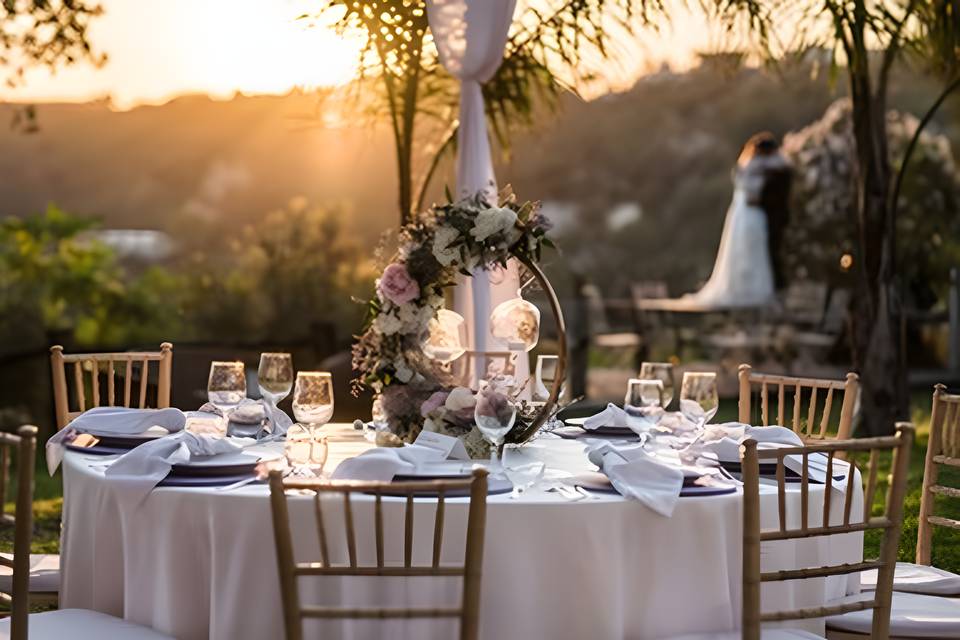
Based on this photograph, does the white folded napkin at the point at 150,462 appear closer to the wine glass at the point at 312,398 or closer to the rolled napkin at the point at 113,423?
the wine glass at the point at 312,398

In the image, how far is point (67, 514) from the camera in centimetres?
295

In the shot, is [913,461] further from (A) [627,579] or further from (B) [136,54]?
(B) [136,54]

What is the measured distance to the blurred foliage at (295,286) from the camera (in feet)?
48.9

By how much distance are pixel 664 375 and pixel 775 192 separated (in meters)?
10.7

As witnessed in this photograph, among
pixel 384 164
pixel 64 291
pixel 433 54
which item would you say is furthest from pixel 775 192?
pixel 384 164

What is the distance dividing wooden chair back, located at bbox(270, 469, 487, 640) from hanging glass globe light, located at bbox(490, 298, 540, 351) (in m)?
1.14

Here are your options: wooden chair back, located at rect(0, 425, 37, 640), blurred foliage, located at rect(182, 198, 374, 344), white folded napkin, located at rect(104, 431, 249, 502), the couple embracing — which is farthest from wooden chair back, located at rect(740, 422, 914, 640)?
blurred foliage, located at rect(182, 198, 374, 344)

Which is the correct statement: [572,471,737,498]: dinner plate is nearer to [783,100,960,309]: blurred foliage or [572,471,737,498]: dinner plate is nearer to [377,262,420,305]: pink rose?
[377,262,420,305]: pink rose

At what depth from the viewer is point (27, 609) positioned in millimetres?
2434

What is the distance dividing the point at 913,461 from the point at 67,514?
6046mm

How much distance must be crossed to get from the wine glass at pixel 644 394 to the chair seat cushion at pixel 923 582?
0.69 metres

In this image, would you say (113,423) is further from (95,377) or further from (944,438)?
(944,438)

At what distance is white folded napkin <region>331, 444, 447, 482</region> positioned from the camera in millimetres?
2527

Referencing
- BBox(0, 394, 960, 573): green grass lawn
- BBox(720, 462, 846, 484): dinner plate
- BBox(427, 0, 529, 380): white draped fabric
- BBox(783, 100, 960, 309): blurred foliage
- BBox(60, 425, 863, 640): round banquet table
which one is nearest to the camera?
BBox(60, 425, 863, 640): round banquet table
